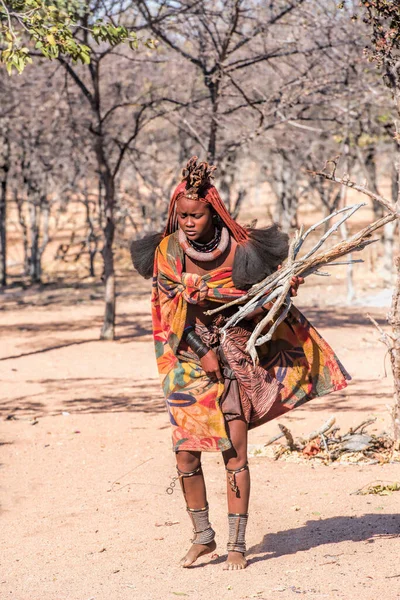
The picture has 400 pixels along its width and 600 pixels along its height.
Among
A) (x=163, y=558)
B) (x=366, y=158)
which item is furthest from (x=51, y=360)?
(x=366, y=158)

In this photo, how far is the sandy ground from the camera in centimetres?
407

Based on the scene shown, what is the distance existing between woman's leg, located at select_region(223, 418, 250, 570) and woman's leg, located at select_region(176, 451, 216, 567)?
0.48 feet

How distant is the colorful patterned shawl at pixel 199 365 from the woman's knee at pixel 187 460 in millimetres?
53

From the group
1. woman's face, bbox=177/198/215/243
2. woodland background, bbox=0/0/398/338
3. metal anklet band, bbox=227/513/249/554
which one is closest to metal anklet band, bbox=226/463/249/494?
metal anklet band, bbox=227/513/249/554

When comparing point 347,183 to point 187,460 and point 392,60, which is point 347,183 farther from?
point 187,460

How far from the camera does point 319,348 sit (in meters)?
4.45

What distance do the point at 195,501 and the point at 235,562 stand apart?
33 centimetres

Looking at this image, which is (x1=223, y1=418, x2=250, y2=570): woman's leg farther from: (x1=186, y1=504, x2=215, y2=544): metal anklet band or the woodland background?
the woodland background

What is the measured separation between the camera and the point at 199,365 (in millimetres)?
4262

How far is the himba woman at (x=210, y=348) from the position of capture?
13.5 feet

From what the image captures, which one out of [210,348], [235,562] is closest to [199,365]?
[210,348]

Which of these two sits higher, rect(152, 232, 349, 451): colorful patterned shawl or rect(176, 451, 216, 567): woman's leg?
rect(152, 232, 349, 451): colorful patterned shawl

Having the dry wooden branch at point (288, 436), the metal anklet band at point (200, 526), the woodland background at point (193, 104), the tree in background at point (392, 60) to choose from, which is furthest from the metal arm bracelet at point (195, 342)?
the woodland background at point (193, 104)

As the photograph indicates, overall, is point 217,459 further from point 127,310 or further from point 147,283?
point 147,283
